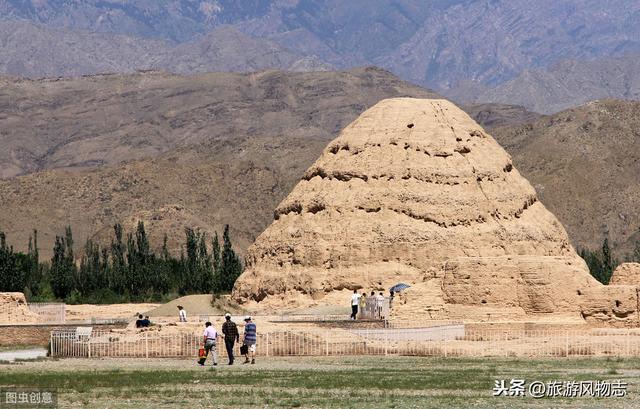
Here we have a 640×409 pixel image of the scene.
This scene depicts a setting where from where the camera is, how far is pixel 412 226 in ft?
150

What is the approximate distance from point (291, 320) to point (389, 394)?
16939 mm

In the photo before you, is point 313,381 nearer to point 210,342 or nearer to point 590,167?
point 210,342

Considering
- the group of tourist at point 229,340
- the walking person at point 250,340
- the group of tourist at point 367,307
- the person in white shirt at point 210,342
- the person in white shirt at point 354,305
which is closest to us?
the person in white shirt at point 210,342

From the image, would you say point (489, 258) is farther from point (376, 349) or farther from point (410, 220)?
point (376, 349)

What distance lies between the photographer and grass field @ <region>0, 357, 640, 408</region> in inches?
904

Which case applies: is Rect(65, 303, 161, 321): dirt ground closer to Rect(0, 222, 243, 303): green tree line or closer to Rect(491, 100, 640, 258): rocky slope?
Rect(0, 222, 243, 303): green tree line

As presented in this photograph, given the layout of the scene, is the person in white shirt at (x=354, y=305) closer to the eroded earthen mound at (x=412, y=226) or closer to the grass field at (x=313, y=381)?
the eroded earthen mound at (x=412, y=226)

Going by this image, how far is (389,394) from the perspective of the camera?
24.3 metres

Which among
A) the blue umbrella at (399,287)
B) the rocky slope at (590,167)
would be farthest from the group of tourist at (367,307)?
the rocky slope at (590,167)

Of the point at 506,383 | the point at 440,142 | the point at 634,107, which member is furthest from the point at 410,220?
the point at 634,107

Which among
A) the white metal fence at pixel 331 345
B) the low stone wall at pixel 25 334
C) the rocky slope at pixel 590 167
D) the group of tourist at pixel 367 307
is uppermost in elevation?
the rocky slope at pixel 590 167

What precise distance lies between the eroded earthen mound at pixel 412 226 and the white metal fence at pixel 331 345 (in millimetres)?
5611

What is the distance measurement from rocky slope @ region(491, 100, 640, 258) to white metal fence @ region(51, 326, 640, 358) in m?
84.6

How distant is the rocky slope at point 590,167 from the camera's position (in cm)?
12950
